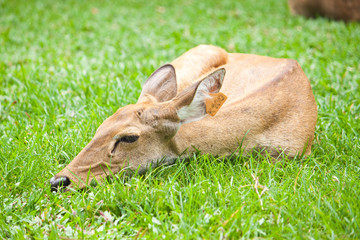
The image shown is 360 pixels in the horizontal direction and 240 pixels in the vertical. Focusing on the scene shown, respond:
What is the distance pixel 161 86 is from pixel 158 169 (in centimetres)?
74

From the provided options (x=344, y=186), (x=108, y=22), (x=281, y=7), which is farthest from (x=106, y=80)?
(x=281, y=7)

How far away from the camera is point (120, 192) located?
9.08 feet

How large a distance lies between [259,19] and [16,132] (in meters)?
6.37

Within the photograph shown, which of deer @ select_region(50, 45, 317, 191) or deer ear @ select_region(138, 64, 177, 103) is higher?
deer ear @ select_region(138, 64, 177, 103)

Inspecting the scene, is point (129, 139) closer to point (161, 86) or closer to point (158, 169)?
point (158, 169)

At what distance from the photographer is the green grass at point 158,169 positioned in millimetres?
2502

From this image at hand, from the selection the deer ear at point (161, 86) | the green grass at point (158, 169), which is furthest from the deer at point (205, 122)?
the green grass at point (158, 169)

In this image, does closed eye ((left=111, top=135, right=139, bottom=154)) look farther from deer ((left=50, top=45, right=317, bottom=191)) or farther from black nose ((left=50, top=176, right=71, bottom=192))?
black nose ((left=50, top=176, right=71, bottom=192))

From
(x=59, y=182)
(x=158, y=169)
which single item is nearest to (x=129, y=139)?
(x=158, y=169)

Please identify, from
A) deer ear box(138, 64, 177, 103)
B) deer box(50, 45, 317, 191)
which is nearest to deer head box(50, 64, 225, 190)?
deer box(50, 45, 317, 191)

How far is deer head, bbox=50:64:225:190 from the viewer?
2889 millimetres

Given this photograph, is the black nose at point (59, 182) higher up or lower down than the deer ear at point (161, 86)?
lower down

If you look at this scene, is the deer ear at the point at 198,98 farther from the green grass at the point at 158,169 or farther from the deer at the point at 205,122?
the green grass at the point at 158,169

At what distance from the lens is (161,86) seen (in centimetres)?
348
